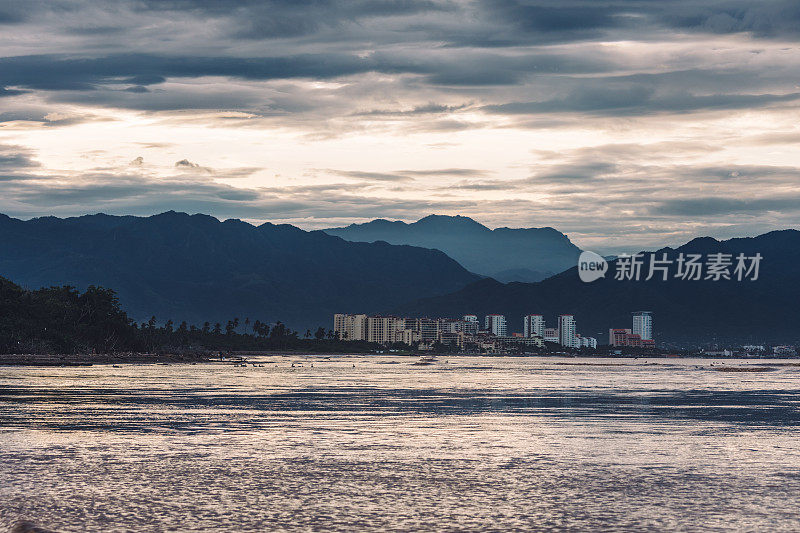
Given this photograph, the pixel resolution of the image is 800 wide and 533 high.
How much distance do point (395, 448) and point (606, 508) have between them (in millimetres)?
19327

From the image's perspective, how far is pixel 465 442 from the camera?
183 feet

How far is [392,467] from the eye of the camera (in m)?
45.0

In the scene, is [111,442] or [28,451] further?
[111,442]

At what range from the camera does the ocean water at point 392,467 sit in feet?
108

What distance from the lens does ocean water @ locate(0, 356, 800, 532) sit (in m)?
32.9

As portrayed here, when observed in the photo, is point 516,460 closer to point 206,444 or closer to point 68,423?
point 206,444

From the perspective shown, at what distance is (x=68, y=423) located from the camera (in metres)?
63.1

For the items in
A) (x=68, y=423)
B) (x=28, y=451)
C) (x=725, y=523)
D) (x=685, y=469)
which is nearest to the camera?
(x=725, y=523)

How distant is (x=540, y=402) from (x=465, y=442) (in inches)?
1540

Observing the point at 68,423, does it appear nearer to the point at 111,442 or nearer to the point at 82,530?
the point at 111,442

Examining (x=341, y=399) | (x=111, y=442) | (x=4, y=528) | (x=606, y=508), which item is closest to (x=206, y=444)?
(x=111, y=442)

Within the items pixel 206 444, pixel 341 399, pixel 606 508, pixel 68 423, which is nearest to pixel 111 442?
pixel 206 444

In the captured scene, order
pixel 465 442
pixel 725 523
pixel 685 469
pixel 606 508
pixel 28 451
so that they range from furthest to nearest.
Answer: pixel 465 442 < pixel 28 451 < pixel 685 469 < pixel 606 508 < pixel 725 523

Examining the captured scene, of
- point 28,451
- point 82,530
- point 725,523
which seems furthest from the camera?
point 28,451
